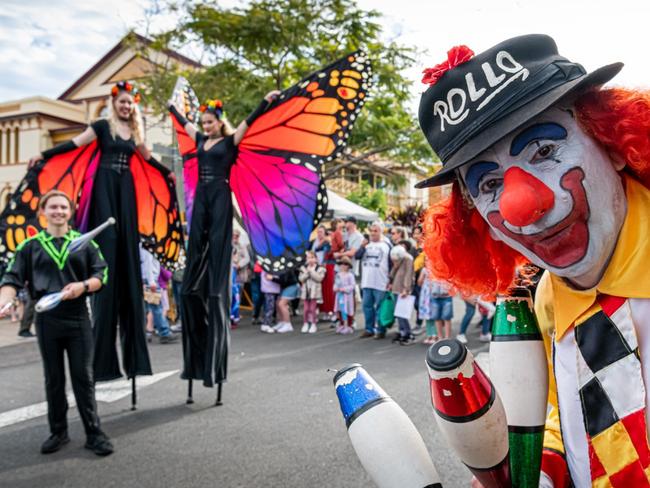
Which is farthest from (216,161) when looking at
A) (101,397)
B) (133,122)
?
(101,397)

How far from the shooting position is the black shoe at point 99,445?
3.36 metres

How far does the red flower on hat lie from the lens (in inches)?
48.3

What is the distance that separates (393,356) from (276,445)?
314 cm

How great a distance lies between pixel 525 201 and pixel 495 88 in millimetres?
256

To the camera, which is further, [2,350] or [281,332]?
[281,332]

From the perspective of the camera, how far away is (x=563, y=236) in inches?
44.5

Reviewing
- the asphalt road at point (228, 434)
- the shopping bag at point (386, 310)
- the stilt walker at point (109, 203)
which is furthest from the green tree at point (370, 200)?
the stilt walker at point (109, 203)

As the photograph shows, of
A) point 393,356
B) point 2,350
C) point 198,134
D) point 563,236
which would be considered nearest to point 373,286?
point 393,356

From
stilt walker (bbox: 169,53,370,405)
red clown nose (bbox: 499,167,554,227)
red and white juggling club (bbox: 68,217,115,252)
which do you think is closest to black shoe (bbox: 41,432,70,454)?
stilt walker (bbox: 169,53,370,405)

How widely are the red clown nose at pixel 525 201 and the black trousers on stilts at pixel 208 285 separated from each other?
3131 mm

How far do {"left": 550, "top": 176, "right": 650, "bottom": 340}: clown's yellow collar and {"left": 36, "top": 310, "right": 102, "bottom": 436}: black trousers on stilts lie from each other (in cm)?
316

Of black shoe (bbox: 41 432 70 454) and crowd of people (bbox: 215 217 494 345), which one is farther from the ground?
crowd of people (bbox: 215 217 494 345)

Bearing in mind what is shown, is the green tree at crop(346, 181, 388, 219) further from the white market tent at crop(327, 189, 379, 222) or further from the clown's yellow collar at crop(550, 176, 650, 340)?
the clown's yellow collar at crop(550, 176, 650, 340)

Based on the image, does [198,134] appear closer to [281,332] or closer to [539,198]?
[539,198]
